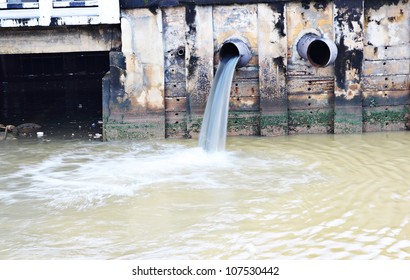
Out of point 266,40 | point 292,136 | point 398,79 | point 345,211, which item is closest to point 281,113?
point 292,136

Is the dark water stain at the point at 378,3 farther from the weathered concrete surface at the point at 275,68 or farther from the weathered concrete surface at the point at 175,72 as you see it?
the weathered concrete surface at the point at 175,72

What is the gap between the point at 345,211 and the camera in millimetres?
5133

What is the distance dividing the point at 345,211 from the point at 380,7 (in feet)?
13.1

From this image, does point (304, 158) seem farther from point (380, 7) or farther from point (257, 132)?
point (380, 7)

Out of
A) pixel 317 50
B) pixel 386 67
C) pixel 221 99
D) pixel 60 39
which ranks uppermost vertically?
pixel 60 39

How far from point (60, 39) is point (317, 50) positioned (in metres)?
3.52

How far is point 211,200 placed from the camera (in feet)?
18.2

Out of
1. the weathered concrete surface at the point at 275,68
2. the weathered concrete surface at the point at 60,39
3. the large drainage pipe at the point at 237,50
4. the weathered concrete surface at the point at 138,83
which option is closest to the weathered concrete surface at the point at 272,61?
the weathered concrete surface at the point at 275,68

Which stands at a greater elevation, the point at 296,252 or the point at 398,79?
the point at 398,79

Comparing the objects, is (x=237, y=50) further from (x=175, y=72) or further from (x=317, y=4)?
(x=317, y=4)

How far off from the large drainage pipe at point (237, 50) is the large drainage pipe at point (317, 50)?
0.70m

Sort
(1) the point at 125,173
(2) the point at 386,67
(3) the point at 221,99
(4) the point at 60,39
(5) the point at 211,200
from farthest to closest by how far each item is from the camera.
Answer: (4) the point at 60,39 → (2) the point at 386,67 → (3) the point at 221,99 → (1) the point at 125,173 → (5) the point at 211,200

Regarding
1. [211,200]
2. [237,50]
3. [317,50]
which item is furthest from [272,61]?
[211,200]

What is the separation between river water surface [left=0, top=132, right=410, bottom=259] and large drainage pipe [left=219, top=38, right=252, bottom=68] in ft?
3.48
